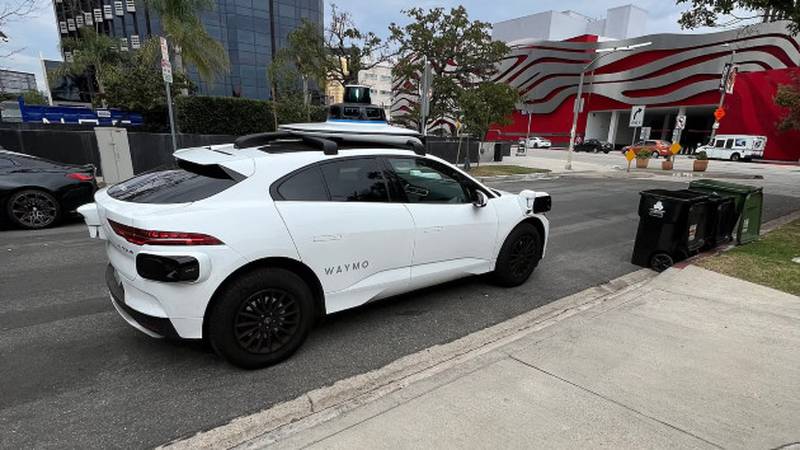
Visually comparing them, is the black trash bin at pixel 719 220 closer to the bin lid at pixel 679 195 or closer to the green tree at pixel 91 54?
the bin lid at pixel 679 195

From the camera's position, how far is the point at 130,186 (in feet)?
11.1

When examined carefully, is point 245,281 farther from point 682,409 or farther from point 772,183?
point 772,183

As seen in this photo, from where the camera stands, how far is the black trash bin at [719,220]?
20.8 ft

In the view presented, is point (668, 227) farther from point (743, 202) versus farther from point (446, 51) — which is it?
point (446, 51)

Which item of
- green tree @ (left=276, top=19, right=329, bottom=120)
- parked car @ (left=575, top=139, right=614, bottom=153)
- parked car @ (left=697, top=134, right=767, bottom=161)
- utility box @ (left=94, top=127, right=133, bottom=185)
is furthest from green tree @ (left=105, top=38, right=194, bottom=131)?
parked car @ (left=575, top=139, right=614, bottom=153)

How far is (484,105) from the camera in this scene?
19797 mm

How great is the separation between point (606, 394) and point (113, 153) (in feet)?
40.5

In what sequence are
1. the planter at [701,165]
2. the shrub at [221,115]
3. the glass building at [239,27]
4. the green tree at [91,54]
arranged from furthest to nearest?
the glass building at [239,27] < the green tree at [91,54] < the planter at [701,165] < the shrub at [221,115]

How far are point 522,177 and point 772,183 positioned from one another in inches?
427

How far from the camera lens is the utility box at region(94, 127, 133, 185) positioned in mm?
10977

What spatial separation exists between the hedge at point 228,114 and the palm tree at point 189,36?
262 centimetres

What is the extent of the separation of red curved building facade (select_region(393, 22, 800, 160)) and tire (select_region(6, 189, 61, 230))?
94.1 ft

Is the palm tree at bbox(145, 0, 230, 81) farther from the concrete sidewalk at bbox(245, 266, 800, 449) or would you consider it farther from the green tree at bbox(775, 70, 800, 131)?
the green tree at bbox(775, 70, 800, 131)

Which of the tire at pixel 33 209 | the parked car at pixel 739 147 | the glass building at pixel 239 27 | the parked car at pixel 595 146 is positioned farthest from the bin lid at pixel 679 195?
the parked car at pixel 595 146
